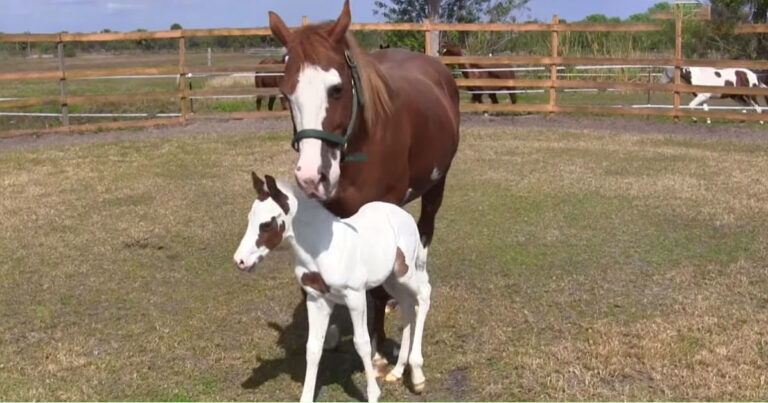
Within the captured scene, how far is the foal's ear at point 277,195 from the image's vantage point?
9.59 feet

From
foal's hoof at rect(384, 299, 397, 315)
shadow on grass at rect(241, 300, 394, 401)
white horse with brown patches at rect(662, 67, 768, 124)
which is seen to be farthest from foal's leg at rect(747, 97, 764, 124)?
shadow on grass at rect(241, 300, 394, 401)

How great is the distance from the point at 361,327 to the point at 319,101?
924 mm

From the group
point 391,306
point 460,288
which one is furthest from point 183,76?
point 391,306

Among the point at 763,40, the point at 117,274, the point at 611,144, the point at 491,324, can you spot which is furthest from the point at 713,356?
the point at 763,40

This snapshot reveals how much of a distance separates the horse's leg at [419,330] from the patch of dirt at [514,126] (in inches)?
402

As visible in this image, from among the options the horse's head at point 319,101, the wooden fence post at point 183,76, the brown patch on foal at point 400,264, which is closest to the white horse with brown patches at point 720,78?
the wooden fence post at point 183,76

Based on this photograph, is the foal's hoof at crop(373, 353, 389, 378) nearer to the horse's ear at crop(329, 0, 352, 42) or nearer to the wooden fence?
the horse's ear at crop(329, 0, 352, 42)

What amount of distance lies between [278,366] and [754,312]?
282cm

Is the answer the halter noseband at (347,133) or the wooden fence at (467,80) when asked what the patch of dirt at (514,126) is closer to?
the wooden fence at (467,80)

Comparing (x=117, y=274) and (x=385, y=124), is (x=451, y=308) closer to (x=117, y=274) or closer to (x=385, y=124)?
(x=385, y=124)

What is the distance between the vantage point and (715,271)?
18.0ft

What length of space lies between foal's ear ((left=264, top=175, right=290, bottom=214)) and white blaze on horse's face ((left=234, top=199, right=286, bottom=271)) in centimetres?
2

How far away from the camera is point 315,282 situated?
3086 mm

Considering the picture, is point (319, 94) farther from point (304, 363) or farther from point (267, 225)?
point (304, 363)
